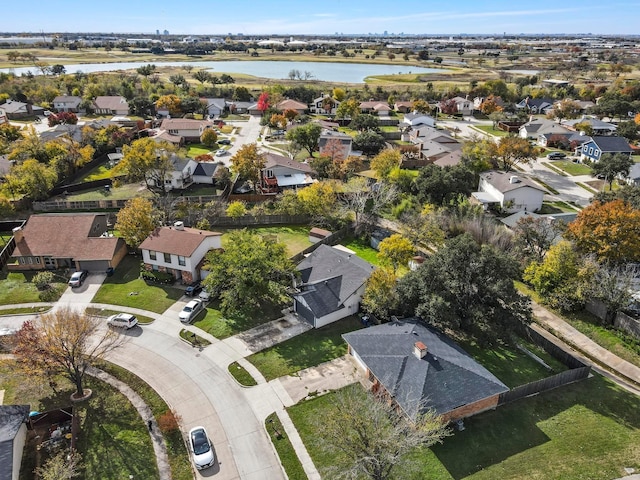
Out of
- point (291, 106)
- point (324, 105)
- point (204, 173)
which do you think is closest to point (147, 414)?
point (204, 173)

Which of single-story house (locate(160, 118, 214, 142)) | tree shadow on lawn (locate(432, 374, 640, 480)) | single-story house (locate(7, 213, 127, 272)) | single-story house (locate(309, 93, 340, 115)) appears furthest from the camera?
single-story house (locate(309, 93, 340, 115))

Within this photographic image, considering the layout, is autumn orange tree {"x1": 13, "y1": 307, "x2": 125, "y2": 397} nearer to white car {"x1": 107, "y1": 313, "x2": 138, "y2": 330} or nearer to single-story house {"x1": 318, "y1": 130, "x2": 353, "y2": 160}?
white car {"x1": 107, "y1": 313, "x2": 138, "y2": 330}

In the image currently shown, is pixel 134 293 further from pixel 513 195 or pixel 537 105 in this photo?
pixel 537 105

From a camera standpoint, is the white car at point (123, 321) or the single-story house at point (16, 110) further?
the single-story house at point (16, 110)

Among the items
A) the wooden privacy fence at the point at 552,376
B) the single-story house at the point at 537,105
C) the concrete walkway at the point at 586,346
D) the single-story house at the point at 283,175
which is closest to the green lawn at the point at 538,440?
the wooden privacy fence at the point at 552,376

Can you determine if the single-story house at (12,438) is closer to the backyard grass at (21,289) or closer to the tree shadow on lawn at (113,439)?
the tree shadow on lawn at (113,439)

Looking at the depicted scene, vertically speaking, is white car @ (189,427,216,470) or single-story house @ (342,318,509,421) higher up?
Answer: single-story house @ (342,318,509,421)

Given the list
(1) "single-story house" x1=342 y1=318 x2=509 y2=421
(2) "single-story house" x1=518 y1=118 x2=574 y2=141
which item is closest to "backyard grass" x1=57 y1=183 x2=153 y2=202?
(1) "single-story house" x1=342 y1=318 x2=509 y2=421
